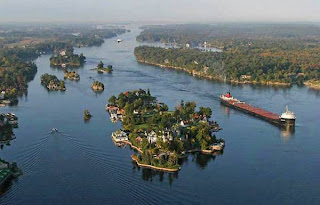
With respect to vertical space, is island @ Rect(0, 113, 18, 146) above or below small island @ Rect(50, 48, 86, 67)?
below

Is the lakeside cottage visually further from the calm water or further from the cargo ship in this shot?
the cargo ship

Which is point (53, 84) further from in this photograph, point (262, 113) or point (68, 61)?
point (262, 113)

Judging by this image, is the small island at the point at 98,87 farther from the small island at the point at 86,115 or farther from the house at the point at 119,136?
the house at the point at 119,136

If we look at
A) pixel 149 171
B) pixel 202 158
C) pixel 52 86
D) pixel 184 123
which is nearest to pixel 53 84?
pixel 52 86

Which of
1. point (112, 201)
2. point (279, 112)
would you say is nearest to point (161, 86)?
point (279, 112)

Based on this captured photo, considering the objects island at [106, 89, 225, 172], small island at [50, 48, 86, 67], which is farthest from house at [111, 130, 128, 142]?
small island at [50, 48, 86, 67]

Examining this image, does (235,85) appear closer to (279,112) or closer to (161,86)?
(161,86)
